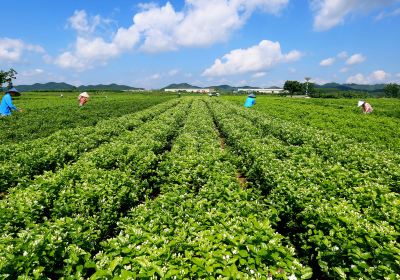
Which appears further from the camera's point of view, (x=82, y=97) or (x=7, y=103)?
(x=82, y=97)

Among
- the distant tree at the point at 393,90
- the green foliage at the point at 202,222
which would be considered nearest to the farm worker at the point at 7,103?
the green foliage at the point at 202,222

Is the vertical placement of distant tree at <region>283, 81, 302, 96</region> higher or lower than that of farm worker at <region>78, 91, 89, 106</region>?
higher

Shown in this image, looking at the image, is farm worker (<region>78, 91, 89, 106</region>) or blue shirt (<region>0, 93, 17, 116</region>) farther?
farm worker (<region>78, 91, 89, 106</region>)

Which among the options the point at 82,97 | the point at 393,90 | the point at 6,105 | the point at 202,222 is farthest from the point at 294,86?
the point at 202,222

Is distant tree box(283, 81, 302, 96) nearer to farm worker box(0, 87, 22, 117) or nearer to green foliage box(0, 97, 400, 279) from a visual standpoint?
farm worker box(0, 87, 22, 117)

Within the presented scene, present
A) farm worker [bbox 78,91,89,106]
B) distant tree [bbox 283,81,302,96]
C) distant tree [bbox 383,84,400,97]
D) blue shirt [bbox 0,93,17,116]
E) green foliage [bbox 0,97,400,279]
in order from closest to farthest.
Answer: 1. green foliage [bbox 0,97,400,279]
2. blue shirt [bbox 0,93,17,116]
3. farm worker [bbox 78,91,89,106]
4. distant tree [bbox 383,84,400,97]
5. distant tree [bbox 283,81,302,96]

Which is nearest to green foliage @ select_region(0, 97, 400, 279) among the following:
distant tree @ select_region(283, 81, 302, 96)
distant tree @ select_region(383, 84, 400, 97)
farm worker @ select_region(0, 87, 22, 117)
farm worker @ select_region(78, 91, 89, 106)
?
farm worker @ select_region(0, 87, 22, 117)

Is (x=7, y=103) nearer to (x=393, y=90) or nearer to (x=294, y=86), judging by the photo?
(x=294, y=86)

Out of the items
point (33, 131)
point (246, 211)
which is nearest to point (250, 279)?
point (246, 211)

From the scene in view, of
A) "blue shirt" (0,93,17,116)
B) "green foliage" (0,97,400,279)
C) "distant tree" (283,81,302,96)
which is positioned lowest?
"green foliage" (0,97,400,279)

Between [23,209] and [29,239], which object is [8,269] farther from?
[23,209]

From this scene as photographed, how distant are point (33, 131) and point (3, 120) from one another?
4424 millimetres

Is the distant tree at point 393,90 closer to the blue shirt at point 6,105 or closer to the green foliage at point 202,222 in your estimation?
the green foliage at point 202,222

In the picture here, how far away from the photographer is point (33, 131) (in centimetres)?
1959
